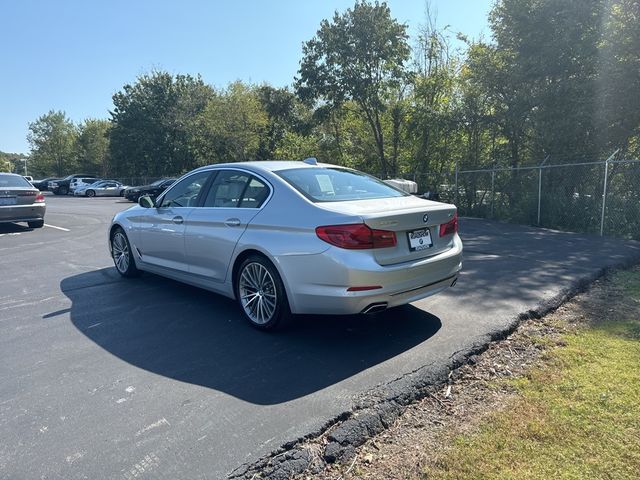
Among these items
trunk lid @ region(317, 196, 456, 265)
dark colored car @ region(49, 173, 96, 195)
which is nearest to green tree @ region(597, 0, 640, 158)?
trunk lid @ region(317, 196, 456, 265)

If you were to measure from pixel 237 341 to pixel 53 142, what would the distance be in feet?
237

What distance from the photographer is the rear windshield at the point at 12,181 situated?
39.4 ft

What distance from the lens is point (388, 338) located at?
4.18 m

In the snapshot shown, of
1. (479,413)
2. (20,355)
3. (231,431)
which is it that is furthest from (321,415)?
(20,355)

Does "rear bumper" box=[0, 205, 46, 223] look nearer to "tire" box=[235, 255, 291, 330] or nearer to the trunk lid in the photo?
"tire" box=[235, 255, 291, 330]

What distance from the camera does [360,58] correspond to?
66.1 ft

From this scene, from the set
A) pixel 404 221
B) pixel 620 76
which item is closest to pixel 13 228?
pixel 404 221

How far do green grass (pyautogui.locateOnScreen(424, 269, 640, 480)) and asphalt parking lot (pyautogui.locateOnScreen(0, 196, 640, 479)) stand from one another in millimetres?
727

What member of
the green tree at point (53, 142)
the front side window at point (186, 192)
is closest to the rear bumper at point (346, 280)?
the front side window at point (186, 192)

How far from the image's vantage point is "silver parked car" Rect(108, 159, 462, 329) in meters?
3.77

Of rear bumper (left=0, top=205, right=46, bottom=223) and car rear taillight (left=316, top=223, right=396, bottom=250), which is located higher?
car rear taillight (left=316, top=223, right=396, bottom=250)

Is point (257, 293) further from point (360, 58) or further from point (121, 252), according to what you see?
point (360, 58)

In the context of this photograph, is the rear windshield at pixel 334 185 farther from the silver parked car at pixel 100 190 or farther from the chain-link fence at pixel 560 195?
the silver parked car at pixel 100 190

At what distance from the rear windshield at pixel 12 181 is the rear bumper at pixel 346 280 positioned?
1127 cm
